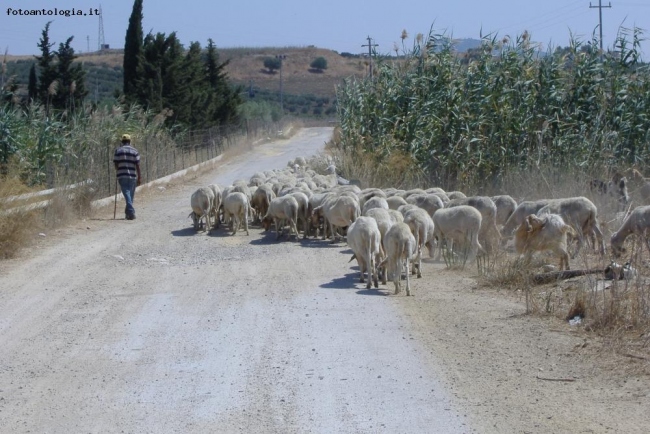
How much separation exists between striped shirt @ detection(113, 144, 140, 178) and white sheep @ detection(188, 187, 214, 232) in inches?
119

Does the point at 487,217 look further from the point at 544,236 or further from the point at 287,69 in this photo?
the point at 287,69

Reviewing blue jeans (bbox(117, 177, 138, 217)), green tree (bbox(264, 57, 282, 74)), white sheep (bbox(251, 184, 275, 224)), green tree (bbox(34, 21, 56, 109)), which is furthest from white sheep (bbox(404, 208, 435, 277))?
green tree (bbox(264, 57, 282, 74))

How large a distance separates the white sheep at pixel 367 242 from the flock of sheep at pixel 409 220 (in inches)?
0.5

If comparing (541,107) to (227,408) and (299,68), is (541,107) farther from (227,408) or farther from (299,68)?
(299,68)

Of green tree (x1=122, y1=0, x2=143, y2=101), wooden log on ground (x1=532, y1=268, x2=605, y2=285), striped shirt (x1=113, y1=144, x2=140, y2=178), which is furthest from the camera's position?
green tree (x1=122, y1=0, x2=143, y2=101)

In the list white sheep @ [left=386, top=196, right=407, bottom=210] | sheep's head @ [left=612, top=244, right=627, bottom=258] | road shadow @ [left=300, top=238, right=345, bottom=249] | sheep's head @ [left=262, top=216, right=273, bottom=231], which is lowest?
road shadow @ [left=300, top=238, right=345, bottom=249]

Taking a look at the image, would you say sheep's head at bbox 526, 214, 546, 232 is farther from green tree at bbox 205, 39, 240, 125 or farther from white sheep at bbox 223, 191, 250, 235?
green tree at bbox 205, 39, 240, 125

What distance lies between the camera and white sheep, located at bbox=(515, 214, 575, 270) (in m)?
12.8

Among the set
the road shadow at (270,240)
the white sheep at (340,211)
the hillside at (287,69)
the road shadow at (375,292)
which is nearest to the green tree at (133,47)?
the road shadow at (270,240)

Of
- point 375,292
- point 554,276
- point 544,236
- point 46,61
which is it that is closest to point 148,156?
point 46,61

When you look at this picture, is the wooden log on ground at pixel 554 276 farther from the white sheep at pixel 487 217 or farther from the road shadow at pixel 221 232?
the road shadow at pixel 221 232

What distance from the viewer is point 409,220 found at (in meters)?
13.8

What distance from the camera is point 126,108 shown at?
37594 mm

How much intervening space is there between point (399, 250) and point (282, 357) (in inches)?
153
